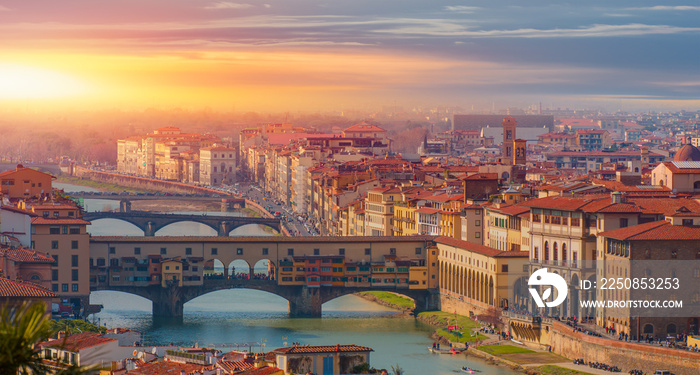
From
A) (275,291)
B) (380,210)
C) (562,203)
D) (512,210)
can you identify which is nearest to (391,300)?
(275,291)

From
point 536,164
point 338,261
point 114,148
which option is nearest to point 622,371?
point 338,261

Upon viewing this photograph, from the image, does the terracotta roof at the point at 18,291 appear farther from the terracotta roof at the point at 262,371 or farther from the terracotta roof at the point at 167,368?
the terracotta roof at the point at 262,371

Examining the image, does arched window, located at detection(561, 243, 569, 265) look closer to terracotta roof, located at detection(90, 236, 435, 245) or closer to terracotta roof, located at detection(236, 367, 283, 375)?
terracotta roof, located at detection(90, 236, 435, 245)

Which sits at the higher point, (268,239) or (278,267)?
(268,239)

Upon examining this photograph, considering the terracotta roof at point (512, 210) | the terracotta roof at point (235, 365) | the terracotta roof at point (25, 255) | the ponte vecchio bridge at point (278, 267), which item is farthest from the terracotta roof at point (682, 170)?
the terracotta roof at point (235, 365)

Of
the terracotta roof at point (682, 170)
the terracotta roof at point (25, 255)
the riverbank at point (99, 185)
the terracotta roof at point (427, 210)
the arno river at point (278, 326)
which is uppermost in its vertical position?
the terracotta roof at point (682, 170)

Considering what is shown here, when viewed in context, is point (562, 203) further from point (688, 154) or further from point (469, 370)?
point (688, 154)
